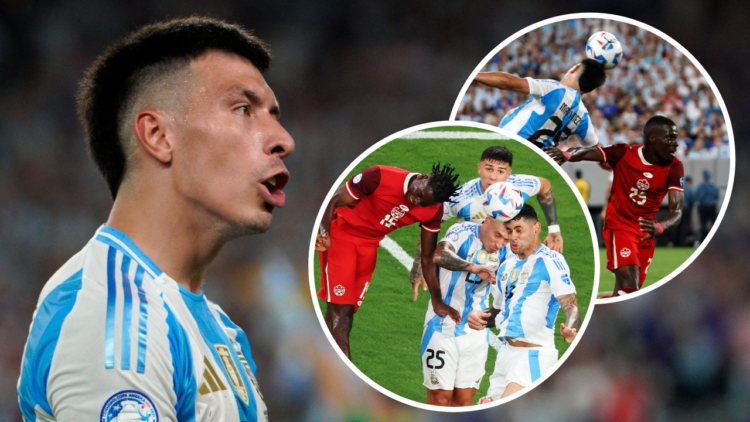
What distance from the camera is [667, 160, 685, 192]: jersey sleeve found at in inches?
122

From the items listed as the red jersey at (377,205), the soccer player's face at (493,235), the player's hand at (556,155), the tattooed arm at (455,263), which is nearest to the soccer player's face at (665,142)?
the player's hand at (556,155)

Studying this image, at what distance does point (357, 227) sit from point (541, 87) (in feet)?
3.25

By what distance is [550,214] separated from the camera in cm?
243

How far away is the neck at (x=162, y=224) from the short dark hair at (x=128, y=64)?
0.25 ft

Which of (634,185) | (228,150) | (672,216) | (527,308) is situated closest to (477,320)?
(527,308)

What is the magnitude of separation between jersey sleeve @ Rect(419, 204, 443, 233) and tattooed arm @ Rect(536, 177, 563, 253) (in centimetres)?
40

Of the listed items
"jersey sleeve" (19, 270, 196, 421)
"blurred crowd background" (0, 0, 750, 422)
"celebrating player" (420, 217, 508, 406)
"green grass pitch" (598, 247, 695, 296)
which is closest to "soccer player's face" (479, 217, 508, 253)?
"celebrating player" (420, 217, 508, 406)

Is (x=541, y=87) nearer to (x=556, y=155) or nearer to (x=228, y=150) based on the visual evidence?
(x=556, y=155)

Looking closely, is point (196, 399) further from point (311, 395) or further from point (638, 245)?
point (311, 395)

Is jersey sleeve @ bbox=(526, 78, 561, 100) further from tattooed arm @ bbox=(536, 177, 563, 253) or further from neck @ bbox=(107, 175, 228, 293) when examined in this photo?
neck @ bbox=(107, 175, 228, 293)

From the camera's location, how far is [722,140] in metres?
3.19

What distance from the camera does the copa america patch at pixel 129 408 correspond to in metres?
0.86

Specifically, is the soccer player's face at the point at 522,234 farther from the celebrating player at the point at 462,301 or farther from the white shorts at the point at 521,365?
the white shorts at the point at 521,365

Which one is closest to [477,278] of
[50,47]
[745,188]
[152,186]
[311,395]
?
[152,186]
